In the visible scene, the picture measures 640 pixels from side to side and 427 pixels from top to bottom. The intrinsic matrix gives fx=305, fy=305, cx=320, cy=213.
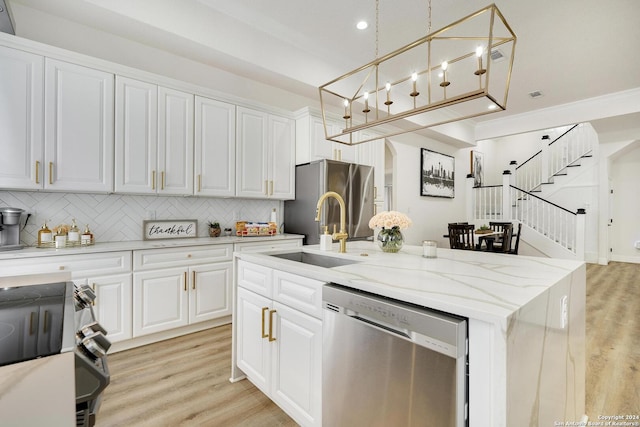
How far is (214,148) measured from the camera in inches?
127

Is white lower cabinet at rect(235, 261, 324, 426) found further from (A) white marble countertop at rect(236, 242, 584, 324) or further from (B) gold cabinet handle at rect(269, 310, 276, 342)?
(A) white marble countertop at rect(236, 242, 584, 324)

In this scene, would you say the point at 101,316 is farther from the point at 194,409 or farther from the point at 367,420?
the point at 367,420

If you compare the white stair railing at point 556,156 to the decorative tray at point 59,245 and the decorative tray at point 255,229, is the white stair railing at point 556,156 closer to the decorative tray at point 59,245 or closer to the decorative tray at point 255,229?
the decorative tray at point 255,229

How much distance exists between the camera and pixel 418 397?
1.06 metres

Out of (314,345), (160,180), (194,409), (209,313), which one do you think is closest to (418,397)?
(314,345)

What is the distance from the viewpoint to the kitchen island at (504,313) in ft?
2.93

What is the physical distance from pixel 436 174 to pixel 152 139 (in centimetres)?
546

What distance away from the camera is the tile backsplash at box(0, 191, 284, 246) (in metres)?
2.53

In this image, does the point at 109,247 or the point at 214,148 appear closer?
the point at 109,247

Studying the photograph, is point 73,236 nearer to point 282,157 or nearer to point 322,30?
point 282,157

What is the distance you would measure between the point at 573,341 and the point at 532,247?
6.05 metres

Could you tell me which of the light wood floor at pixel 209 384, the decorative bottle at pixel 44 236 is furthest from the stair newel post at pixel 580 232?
the decorative bottle at pixel 44 236

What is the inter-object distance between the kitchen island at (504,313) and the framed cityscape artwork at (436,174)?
4.52 m

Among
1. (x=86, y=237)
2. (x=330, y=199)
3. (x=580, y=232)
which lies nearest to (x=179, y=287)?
(x=86, y=237)
